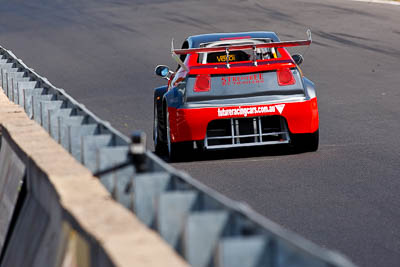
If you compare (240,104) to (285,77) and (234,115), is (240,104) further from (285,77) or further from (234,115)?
(285,77)

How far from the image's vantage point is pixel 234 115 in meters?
12.0

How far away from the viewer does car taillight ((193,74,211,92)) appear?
39.8 ft

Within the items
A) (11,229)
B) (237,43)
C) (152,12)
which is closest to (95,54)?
(152,12)

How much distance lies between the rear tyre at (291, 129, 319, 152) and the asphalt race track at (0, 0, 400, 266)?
11cm

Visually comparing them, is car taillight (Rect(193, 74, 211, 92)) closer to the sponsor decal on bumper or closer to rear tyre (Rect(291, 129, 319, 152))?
the sponsor decal on bumper

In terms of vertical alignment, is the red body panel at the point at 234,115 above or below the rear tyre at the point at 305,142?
above

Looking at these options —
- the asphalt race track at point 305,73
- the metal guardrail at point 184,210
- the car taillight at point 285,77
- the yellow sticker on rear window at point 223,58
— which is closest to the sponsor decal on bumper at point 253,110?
the car taillight at point 285,77

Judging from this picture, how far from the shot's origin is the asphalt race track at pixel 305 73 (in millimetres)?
9508

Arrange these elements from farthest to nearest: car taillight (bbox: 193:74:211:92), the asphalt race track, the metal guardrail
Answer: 1. car taillight (bbox: 193:74:211:92)
2. the asphalt race track
3. the metal guardrail

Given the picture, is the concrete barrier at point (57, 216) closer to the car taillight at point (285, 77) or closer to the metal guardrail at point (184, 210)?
the metal guardrail at point (184, 210)

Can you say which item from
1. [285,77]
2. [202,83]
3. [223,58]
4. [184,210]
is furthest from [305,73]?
[184,210]

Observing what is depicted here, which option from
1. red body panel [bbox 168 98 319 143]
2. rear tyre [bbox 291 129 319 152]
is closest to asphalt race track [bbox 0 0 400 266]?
rear tyre [bbox 291 129 319 152]

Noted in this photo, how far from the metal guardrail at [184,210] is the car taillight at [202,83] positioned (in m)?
3.49

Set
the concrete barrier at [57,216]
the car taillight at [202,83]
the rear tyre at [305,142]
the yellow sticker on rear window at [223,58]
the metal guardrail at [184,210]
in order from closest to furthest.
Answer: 1. the metal guardrail at [184,210]
2. the concrete barrier at [57,216]
3. the car taillight at [202,83]
4. the rear tyre at [305,142]
5. the yellow sticker on rear window at [223,58]
